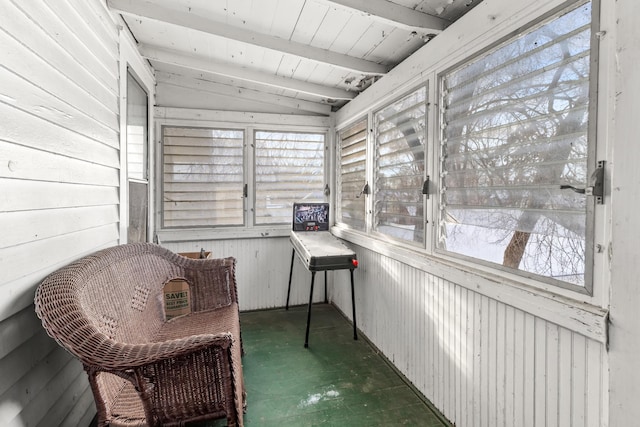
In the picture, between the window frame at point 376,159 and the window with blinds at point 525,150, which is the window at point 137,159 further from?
the window with blinds at point 525,150

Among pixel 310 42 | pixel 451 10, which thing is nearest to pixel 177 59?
pixel 310 42

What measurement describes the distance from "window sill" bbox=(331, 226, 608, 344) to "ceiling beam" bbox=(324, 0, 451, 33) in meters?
1.44

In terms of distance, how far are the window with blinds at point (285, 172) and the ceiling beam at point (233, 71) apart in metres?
0.71

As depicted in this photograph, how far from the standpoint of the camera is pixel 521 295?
1390 millimetres

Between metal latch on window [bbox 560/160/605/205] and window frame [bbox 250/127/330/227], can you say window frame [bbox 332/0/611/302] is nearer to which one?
metal latch on window [bbox 560/160/605/205]

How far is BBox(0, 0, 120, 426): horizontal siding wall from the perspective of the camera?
1.16 meters

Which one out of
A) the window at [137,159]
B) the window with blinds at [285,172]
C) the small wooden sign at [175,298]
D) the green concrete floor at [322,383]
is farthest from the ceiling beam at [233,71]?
the green concrete floor at [322,383]

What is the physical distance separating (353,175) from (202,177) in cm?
171

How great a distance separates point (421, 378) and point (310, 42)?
8.57 ft

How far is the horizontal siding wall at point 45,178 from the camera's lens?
1.16m

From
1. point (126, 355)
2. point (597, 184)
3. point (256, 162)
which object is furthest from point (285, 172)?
point (597, 184)

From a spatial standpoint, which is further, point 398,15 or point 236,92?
→ point 236,92

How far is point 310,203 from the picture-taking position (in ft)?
12.1

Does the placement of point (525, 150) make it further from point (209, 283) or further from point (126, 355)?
point (209, 283)
